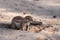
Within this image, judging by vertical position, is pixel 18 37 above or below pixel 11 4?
below

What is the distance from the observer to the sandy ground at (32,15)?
4.14 meters

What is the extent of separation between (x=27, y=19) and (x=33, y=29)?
14.3 inches

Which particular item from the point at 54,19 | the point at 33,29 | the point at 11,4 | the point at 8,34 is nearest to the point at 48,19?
the point at 54,19

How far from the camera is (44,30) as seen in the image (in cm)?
460

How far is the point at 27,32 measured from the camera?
4.38 meters

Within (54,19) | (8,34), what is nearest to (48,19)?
(54,19)

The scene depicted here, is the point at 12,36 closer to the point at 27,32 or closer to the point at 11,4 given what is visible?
the point at 27,32

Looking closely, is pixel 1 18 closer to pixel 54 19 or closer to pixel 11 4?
pixel 54 19

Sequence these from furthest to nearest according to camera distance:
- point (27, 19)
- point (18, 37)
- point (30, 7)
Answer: point (30, 7)
point (27, 19)
point (18, 37)

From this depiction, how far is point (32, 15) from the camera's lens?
606cm

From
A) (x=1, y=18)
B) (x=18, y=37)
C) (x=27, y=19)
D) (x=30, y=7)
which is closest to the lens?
(x=18, y=37)

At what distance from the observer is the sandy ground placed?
163 inches

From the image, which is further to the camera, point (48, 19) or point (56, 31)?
point (48, 19)

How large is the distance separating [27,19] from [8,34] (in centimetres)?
66
